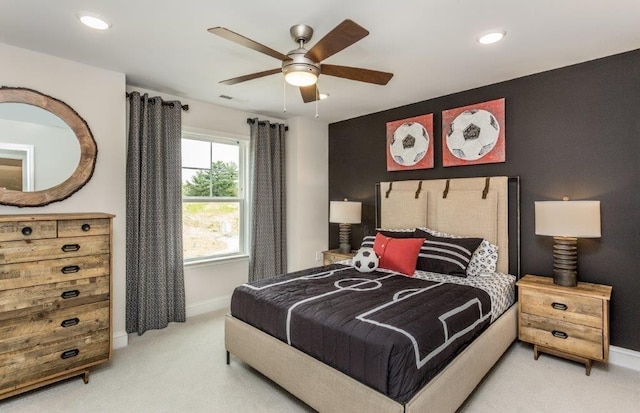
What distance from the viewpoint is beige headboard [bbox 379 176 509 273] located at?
3.22m

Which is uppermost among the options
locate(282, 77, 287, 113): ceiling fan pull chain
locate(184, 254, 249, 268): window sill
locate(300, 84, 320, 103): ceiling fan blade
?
locate(282, 77, 287, 113): ceiling fan pull chain

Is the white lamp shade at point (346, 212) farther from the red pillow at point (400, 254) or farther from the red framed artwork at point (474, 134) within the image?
the red framed artwork at point (474, 134)

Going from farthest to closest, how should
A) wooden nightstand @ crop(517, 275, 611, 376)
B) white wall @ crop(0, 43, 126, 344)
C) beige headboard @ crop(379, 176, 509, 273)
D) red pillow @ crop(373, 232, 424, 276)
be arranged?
beige headboard @ crop(379, 176, 509, 273)
red pillow @ crop(373, 232, 424, 276)
white wall @ crop(0, 43, 126, 344)
wooden nightstand @ crop(517, 275, 611, 376)

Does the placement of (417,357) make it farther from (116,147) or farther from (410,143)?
(116,147)

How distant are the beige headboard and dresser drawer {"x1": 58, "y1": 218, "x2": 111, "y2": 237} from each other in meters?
3.00

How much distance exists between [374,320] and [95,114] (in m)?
2.94

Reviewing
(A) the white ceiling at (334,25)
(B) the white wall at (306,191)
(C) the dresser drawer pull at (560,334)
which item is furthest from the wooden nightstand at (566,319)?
(B) the white wall at (306,191)

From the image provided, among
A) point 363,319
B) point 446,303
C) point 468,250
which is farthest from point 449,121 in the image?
point 363,319

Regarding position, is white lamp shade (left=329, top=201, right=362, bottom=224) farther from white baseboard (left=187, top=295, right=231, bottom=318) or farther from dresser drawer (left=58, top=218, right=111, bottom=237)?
dresser drawer (left=58, top=218, right=111, bottom=237)

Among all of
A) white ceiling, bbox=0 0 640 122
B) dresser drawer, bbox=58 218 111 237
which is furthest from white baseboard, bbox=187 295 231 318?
white ceiling, bbox=0 0 640 122

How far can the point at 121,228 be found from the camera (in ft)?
9.98

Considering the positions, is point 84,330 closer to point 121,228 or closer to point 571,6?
point 121,228

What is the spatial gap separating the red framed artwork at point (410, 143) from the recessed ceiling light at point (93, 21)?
3090 mm

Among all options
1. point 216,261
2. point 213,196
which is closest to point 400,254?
point 216,261
